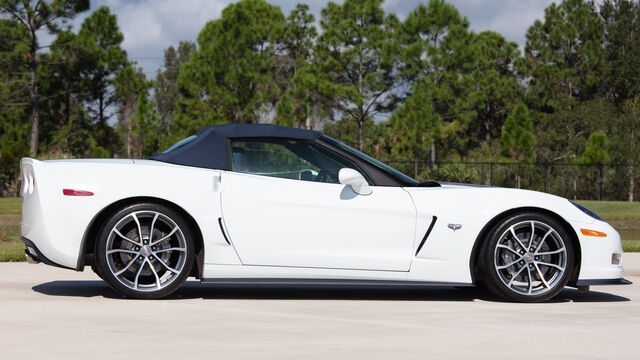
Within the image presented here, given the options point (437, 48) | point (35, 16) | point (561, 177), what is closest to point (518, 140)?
point (561, 177)

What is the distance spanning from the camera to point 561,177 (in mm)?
37344

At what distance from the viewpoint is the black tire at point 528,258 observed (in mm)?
5988

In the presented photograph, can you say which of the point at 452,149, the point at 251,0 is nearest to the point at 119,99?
the point at 251,0

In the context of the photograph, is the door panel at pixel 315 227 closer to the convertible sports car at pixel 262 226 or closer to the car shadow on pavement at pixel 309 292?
the convertible sports car at pixel 262 226

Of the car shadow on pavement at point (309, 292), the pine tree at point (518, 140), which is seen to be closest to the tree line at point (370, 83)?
the pine tree at point (518, 140)

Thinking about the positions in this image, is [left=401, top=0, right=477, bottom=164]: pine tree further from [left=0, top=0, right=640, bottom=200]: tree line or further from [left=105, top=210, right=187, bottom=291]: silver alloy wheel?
[left=105, top=210, right=187, bottom=291]: silver alloy wheel

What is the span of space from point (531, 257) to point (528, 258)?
26 millimetres

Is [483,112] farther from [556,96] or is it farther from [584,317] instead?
[584,317]

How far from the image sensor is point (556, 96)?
51.1m

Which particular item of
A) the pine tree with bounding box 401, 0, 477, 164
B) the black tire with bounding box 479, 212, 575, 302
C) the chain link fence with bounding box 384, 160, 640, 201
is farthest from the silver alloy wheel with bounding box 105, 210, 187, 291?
the pine tree with bounding box 401, 0, 477, 164

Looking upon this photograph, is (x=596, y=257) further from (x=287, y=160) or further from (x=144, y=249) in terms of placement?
(x=144, y=249)

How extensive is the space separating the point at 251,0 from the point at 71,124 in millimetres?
14587

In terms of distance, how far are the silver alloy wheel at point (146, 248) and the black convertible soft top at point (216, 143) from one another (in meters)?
0.54

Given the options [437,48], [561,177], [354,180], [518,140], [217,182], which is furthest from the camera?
[437,48]
